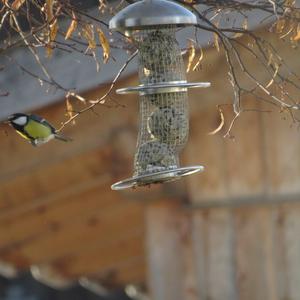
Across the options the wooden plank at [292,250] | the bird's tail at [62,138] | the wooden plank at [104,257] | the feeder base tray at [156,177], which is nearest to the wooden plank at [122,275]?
the wooden plank at [104,257]

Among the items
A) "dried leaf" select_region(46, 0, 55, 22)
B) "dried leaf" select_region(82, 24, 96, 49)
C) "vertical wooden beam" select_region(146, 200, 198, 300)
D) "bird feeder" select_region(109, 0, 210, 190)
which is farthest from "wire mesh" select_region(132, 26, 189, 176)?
"vertical wooden beam" select_region(146, 200, 198, 300)

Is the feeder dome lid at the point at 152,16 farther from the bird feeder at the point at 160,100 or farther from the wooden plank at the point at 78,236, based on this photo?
the wooden plank at the point at 78,236

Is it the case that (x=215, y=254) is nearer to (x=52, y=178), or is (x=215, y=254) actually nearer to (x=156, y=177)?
(x=52, y=178)

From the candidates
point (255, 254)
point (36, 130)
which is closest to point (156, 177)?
point (36, 130)

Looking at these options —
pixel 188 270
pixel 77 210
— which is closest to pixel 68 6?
pixel 188 270

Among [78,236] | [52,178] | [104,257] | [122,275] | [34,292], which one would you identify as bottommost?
[34,292]

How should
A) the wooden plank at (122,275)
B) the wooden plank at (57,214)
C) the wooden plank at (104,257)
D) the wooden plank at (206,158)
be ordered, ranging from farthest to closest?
1. the wooden plank at (122,275)
2. the wooden plank at (104,257)
3. the wooden plank at (57,214)
4. the wooden plank at (206,158)

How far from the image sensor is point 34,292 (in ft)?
39.1

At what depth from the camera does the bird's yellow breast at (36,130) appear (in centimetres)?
548

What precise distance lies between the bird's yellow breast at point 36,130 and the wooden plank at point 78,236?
3632 millimetres

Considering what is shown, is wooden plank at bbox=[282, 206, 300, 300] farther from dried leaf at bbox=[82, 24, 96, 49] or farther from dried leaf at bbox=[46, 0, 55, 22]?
dried leaf at bbox=[46, 0, 55, 22]

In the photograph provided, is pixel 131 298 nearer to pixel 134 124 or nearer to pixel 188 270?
pixel 188 270

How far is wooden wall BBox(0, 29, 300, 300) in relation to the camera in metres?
7.02

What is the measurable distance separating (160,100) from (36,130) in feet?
4.71
